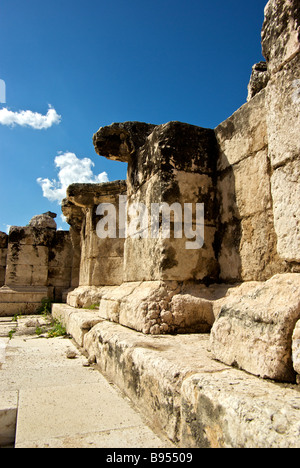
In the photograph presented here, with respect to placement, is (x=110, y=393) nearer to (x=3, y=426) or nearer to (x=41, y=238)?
(x=3, y=426)

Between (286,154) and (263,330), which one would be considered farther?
(286,154)

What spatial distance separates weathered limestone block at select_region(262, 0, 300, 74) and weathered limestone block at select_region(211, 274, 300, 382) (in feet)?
4.13

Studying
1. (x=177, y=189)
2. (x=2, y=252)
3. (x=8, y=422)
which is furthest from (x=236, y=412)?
(x=2, y=252)

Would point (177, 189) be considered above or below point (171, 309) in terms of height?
above

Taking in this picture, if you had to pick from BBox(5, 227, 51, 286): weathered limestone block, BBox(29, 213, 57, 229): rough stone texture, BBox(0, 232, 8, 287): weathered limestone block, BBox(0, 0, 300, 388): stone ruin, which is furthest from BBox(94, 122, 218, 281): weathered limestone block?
BBox(0, 232, 8, 287): weathered limestone block

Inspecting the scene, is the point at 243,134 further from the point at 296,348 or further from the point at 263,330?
the point at 296,348

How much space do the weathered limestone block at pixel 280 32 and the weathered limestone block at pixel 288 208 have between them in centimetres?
64

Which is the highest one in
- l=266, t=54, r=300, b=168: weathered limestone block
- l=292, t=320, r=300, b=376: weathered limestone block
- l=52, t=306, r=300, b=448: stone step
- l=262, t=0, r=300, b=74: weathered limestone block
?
l=262, t=0, r=300, b=74: weathered limestone block

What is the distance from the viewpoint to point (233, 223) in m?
2.94

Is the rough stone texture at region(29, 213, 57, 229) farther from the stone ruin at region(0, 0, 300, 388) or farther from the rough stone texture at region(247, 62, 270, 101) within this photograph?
the rough stone texture at region(247, 62, 270, 101)

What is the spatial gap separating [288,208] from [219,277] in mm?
1353

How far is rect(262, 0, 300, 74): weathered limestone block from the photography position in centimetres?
194

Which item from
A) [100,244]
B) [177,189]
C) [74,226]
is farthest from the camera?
[74,226]

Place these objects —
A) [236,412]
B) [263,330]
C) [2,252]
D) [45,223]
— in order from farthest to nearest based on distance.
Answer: [2,252] → [45,223] → [263,330] → [236,412]
